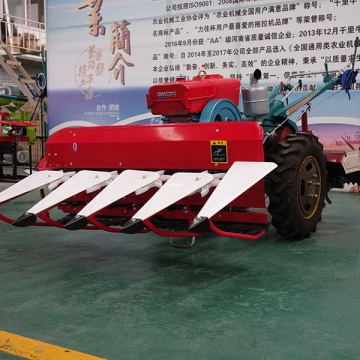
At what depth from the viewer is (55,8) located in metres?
9.32

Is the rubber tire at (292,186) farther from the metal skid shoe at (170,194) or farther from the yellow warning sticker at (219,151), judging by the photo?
the metal skid shoe at (170,194)

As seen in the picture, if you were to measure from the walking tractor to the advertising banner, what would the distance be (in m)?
2.81

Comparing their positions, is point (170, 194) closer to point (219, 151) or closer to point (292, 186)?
point (219, 151)

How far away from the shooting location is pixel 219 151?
135 inches

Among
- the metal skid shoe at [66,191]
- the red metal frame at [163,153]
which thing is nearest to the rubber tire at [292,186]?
the red metal frame at [163,153]

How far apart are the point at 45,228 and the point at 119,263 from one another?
1.53m

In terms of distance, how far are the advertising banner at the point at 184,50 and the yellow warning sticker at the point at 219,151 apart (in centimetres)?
349

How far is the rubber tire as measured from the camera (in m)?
3.70

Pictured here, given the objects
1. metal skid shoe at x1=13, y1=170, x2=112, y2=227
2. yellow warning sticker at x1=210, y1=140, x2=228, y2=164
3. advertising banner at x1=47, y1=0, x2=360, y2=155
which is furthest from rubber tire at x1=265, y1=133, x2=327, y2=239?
advertising banner at x1=47, y1=0, x2=360, y2=155

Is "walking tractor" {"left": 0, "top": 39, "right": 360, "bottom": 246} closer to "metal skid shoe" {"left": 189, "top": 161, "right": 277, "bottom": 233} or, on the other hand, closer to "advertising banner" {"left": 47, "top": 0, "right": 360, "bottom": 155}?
"metal skid shoe" {"left": 189, "top": 161, "right": 277, "bottom": 233}

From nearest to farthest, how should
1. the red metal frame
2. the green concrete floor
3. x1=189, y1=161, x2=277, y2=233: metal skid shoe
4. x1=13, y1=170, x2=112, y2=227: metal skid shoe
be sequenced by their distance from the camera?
1. the green concrete floor
2. x1=189, y1=161, x2=277, y2=233: metal skid shoe
3. x1=13, y1=170, x2=112, y2=227: metal skid shoe
4. the red metal frame

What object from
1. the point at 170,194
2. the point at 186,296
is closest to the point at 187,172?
the point at 170,194

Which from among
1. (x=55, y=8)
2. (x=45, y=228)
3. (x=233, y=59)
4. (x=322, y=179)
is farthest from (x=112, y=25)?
(x=322, y=179)

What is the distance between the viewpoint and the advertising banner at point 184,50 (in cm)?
700
